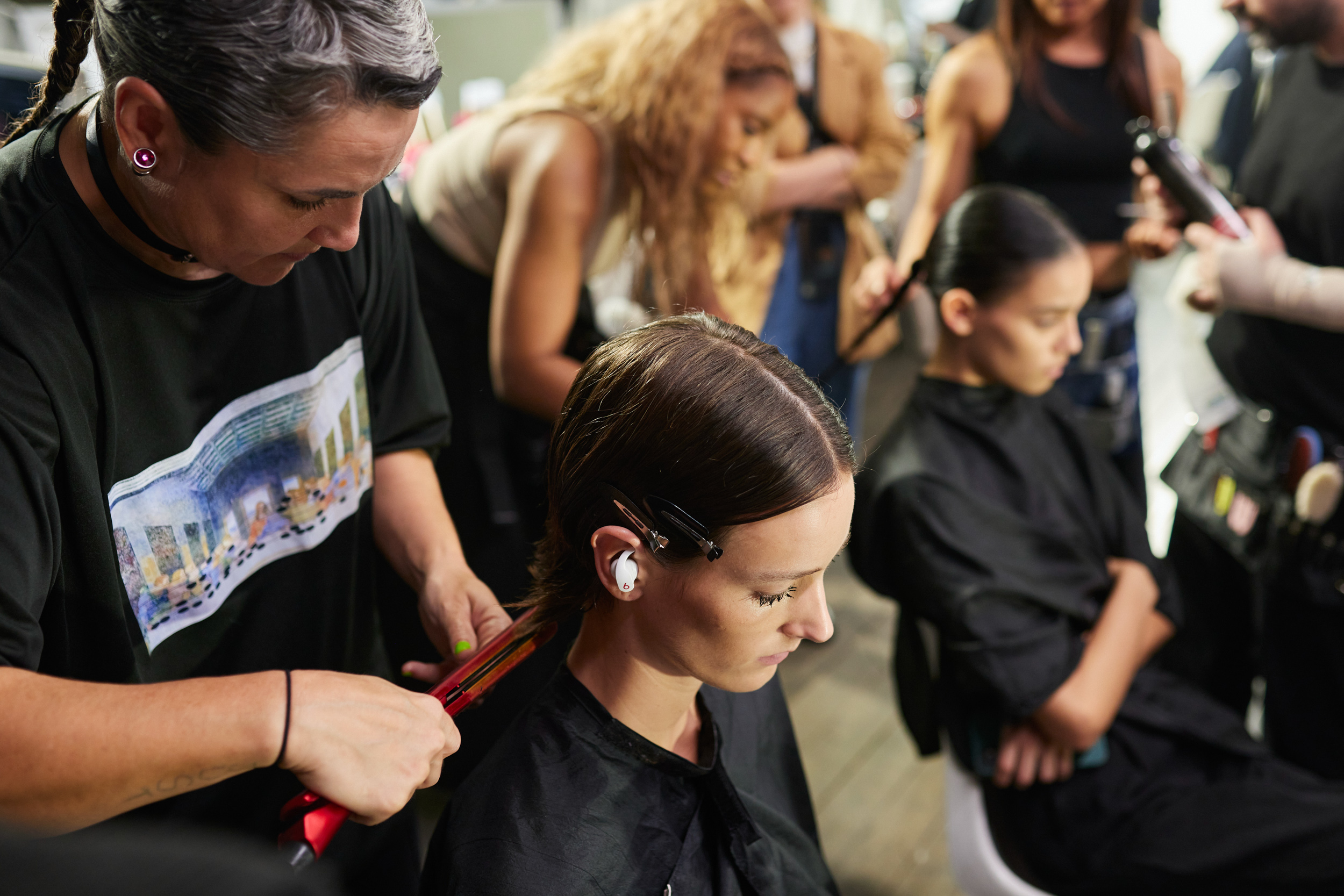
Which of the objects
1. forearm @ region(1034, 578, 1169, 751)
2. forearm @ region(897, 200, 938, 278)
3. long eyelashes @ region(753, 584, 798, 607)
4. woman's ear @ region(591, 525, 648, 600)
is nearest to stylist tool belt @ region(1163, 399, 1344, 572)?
forearm @ region(1034, 578, 1169, 751)

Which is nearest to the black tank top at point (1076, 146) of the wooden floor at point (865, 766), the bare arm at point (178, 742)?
the wooden floor at point (865, 766)

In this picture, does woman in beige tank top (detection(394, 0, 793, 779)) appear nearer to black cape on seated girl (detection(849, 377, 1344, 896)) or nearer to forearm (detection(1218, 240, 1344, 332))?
black cape on seated girl (detection(849, 377, 1344, 896))

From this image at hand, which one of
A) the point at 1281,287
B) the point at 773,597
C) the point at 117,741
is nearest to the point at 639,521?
the point at 773,597

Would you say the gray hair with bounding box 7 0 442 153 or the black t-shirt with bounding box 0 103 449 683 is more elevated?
the gray hair with bounding box 7 0 442 153

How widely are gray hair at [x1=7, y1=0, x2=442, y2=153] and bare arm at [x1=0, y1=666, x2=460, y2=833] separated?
374 mm

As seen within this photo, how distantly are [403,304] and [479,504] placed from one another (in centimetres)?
36

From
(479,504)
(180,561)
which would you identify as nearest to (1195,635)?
(479,504)

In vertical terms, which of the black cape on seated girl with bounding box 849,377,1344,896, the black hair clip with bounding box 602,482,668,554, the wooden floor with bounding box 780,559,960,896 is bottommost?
the wooden floor with bounding box 780,559,960,896

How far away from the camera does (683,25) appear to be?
1.51m

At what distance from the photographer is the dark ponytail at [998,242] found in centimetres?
150

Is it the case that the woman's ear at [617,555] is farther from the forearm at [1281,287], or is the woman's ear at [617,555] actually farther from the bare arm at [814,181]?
the bare arm at [814,181]

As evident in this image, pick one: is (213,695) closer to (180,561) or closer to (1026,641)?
(180,561)

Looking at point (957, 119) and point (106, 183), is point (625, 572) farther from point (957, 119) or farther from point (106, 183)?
point (957, 119)

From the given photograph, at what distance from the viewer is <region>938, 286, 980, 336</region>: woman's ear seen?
1545 millimetres
